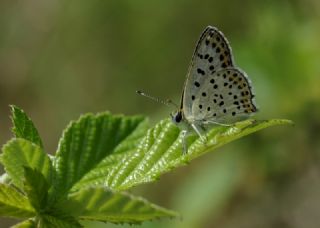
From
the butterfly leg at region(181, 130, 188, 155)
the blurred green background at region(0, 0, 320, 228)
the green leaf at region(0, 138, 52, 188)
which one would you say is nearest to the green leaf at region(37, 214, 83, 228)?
the green leaf at region(0, 138, 52, 188)

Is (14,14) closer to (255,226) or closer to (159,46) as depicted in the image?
(159,46)

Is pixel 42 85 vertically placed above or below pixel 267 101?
above

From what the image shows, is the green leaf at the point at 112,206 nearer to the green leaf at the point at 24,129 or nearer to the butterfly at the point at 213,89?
the green leaf at the point at 24,129

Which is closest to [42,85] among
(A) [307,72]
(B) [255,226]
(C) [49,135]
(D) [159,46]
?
(C) [49,135]

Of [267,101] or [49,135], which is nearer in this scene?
[267,101]

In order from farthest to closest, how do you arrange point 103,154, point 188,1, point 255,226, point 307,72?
point 188,1 < point 255,226 < point 307,72 < point 103,154

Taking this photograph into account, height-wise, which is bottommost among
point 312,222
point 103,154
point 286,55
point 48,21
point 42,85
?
point 312,222

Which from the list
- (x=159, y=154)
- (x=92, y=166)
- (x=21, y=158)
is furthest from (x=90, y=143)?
(x=21, y=158)
